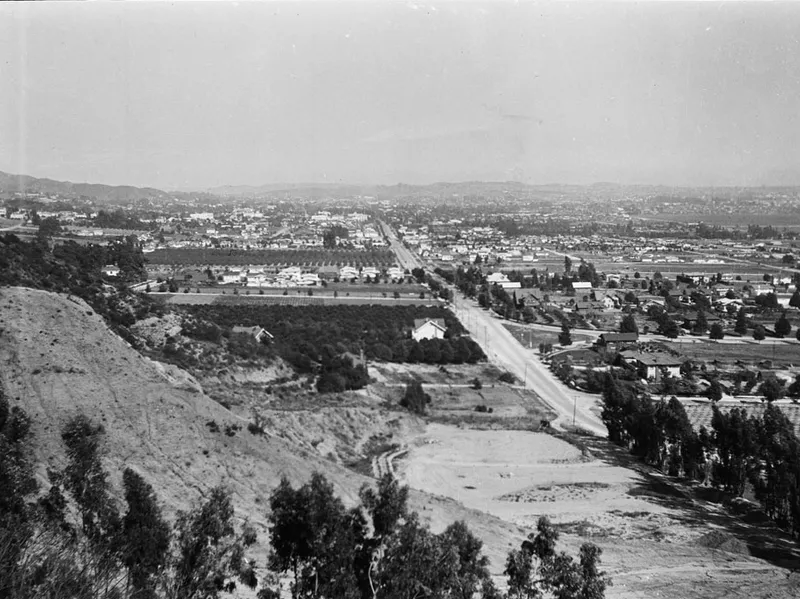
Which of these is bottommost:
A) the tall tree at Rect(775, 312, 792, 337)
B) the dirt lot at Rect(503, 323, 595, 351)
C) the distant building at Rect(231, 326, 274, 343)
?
the dirt lot at Rect(503, 323, 595, 351)

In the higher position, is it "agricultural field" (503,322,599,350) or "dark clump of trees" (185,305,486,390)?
"dark clump of trees" (185,305,486,390)

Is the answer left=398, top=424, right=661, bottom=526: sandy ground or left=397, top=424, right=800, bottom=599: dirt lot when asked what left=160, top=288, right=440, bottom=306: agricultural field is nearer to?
left=397, top=424, right=800, bottom=599: dirt lot

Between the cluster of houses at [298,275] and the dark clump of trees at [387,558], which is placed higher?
the dark clump of trees at [387,558]

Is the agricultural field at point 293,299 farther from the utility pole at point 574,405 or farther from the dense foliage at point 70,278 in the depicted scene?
the utility pole at point 574,405

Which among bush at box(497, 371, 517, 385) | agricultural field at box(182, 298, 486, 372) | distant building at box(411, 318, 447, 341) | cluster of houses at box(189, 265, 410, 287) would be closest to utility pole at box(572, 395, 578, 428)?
bush at box(497, 371, 517, 385)

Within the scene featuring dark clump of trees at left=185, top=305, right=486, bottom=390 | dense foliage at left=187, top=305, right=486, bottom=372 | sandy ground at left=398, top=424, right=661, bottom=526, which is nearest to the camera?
sandy ground at left=398, top=424, right=661, bottom=526

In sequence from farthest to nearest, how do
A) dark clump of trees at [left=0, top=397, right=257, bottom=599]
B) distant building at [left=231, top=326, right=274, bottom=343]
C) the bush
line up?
distant building at [left=231, top=326, right=274, bottom=343], the bush, dark clump of trees at [left=0, top=397, right=257, bottom=599]

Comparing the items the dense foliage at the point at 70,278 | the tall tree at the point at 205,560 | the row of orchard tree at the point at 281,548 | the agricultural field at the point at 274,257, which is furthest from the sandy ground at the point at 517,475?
the agricultural field at the point at 274,257

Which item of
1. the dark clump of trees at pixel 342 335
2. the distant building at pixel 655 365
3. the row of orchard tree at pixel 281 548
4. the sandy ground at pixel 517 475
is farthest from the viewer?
the distant building at pixel 655 365
